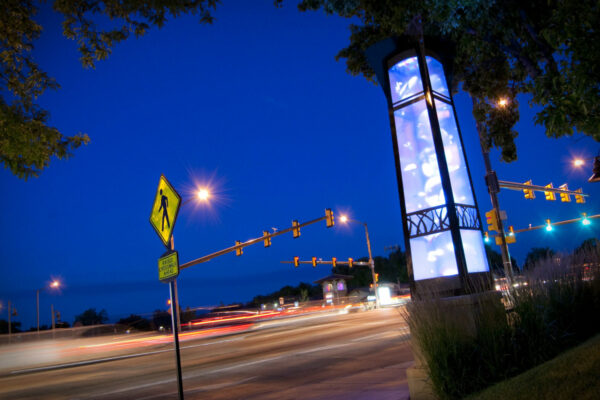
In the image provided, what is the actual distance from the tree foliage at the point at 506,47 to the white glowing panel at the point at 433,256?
88.6 inches

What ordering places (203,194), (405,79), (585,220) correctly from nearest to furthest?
1. (405,79)
2. (203,194)
3. (585,220)

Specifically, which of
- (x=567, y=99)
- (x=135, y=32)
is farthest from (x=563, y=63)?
(x=135, y=32)

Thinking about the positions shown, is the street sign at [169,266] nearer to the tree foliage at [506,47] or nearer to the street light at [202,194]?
the tree foliage at [506,47]

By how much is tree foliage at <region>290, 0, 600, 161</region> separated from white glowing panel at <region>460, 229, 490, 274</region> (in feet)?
6.55

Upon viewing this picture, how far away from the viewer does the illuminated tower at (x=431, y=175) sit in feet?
22.2

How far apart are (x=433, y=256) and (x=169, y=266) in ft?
14.0

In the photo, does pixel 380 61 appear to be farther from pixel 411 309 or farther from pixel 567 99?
pixel 411 309

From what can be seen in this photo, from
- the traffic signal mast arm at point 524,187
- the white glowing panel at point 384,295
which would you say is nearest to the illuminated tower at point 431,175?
the traffic signal mast arm at point 524,187

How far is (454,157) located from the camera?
7.42 m

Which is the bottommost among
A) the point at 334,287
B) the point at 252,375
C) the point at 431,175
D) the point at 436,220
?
the point at 252,375

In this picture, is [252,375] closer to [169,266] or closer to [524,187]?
[169,266]

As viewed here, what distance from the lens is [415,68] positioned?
309 inches

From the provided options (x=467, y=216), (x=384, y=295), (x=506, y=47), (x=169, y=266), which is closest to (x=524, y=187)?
(x=506, y=47)

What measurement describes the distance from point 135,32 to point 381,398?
7876 mm
